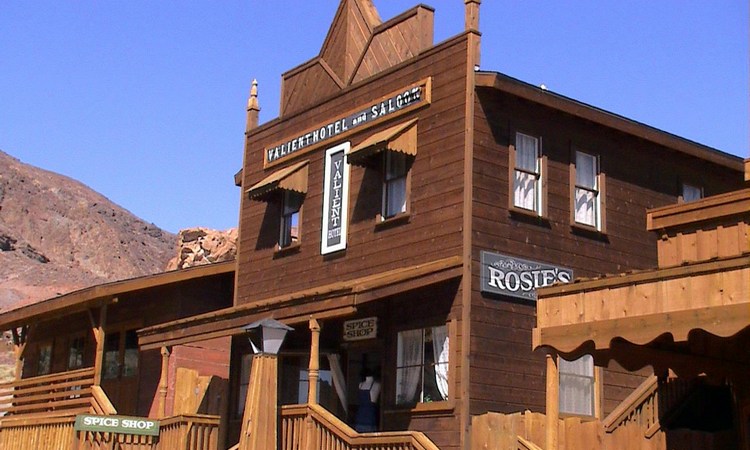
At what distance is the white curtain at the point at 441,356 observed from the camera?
16219mm

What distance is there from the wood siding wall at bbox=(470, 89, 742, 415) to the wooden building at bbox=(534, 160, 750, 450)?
1909 mm

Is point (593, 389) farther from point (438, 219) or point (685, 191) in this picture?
point (685, 191)

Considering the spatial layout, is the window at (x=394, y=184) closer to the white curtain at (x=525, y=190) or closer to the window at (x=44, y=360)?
the white curtain at (x=525, y=190)

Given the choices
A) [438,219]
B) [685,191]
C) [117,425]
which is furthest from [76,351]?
[685,191]

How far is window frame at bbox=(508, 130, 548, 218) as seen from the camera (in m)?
17.1

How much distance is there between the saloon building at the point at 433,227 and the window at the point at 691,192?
35 millimetres

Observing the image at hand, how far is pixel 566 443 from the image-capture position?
14227 mm

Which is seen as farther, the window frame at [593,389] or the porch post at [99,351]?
the porch post at [99,351]

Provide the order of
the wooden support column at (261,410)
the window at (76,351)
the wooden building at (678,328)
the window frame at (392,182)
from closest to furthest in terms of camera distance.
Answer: the wooden building at (678,328), the wooden support column at (261,410), the window frame at (392,182), the window at (76,351)

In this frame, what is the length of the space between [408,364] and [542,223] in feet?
10.5

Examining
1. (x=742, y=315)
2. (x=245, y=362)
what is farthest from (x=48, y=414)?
(x=742, y=315)

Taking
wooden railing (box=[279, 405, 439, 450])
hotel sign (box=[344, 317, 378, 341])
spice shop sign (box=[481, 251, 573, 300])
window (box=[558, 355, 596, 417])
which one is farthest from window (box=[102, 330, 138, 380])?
window (box=[558, 355, 596, 417])

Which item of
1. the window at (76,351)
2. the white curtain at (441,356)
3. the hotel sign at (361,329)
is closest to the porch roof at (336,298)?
the hotel sign at (361,329)

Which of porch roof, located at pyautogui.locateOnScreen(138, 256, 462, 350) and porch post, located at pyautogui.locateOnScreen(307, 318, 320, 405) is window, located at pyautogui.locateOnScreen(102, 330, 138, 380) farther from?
porch post, located at pyautogui.locateOnScreen(307, 318, 320, 405)
